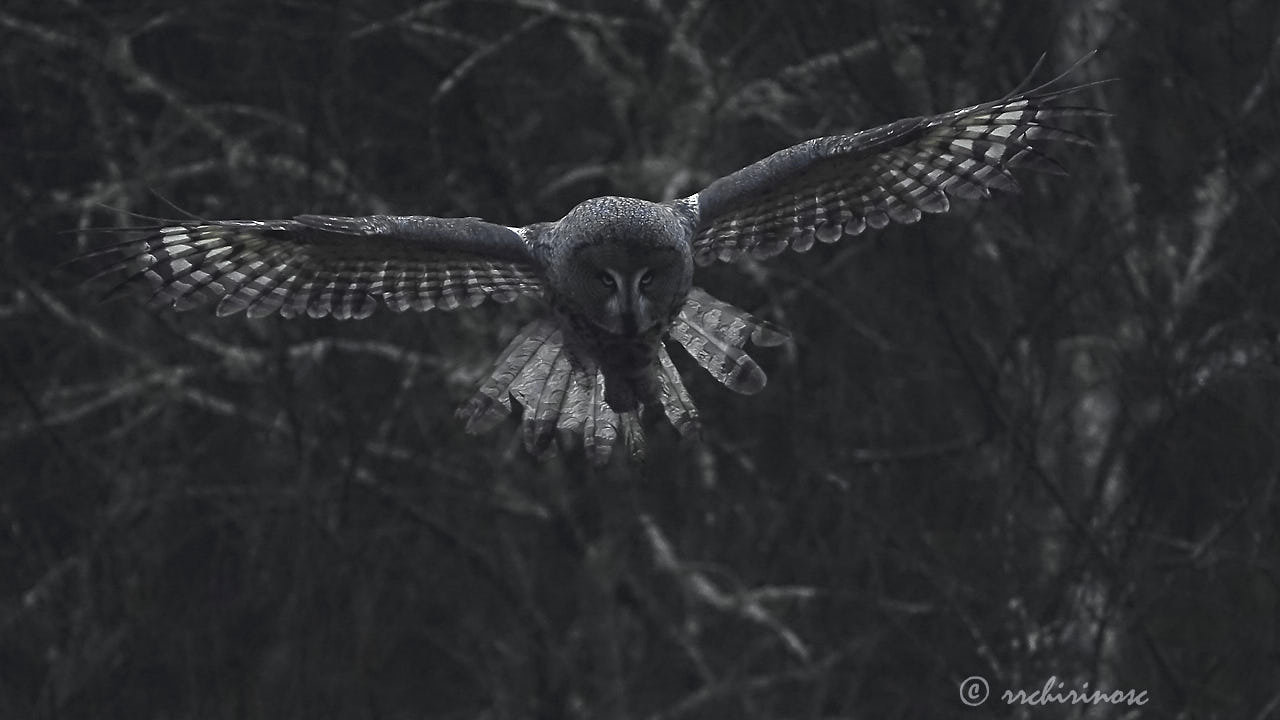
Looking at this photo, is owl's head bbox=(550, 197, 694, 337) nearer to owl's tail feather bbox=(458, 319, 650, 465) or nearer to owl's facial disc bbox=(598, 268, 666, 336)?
owl's facial disc bbox=(598, 268, 666, 336)

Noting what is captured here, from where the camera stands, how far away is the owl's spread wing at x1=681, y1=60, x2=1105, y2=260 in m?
5.44

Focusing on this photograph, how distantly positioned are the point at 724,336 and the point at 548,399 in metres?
0.55

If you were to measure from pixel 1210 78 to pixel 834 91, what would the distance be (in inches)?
66.5

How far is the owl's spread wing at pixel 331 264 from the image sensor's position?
18.2 feet

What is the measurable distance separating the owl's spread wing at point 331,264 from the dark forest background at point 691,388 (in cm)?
143

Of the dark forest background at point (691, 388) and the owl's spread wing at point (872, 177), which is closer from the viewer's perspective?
the owl's spread wing at point (872, 177)

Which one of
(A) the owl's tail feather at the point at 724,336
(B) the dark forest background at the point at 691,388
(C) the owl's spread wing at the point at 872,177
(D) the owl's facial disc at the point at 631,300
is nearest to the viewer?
(D) the owl's facial disc at the point at 631,300

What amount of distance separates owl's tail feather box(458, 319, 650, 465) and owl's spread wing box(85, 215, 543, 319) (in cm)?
23

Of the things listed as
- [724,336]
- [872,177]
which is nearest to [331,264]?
[724,336]

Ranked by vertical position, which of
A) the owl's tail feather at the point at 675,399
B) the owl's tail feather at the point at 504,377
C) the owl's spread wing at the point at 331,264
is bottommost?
the owl's tail feather at the point at 675,399

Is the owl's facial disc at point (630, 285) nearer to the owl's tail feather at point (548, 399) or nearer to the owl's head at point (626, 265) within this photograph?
the owl's head at point (626, 265)

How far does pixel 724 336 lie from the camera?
5.66 meters

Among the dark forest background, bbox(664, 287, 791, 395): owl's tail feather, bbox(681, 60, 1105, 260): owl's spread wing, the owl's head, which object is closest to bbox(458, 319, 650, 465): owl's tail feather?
bbox(664, 287, 791, 395): owl's tail feather

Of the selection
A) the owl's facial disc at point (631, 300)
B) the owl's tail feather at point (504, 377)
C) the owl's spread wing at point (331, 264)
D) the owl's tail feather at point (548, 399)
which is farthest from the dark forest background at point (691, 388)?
the owl's spread wing at point (331, 264)
